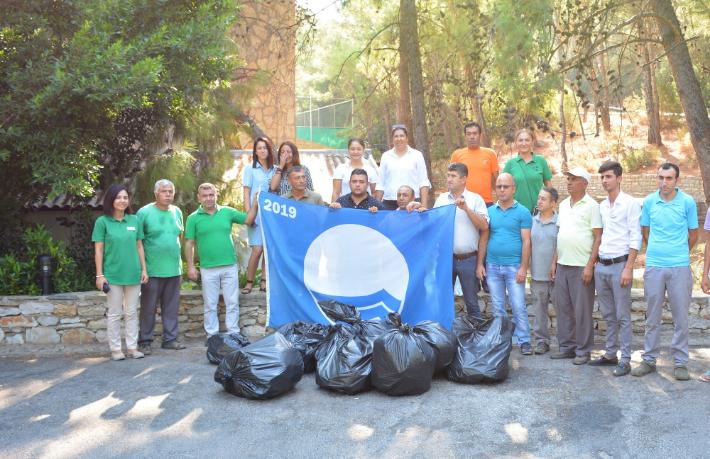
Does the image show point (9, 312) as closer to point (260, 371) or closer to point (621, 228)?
point (260, 371)

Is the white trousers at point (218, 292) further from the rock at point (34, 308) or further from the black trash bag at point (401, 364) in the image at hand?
the black trash bag at point (401, 364)

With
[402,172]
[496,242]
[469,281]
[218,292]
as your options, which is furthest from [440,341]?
[218,292]

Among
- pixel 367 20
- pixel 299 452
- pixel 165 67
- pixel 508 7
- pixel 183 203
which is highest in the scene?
pixel 367 20

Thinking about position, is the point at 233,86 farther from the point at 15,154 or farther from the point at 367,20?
the point at 367,20

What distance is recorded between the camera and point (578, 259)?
6805 millimetres

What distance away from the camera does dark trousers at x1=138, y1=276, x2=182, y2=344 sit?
7699 millimetres

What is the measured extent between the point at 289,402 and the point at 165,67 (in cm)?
419

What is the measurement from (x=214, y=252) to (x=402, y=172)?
2.13 metres

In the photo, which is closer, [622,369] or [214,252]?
[622,369]

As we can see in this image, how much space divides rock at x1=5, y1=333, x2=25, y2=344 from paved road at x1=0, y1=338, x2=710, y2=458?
3.97ft

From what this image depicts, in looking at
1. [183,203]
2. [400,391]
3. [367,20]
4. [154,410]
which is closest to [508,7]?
[183,203]

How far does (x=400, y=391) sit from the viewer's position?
19.8 ft

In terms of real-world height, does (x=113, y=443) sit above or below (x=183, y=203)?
below

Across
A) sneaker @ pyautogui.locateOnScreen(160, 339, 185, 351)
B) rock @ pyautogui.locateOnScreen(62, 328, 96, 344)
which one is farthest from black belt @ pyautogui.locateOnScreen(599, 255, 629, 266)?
rock @ pyautogui.locateOnScreen(62, 328, 96, 344)
